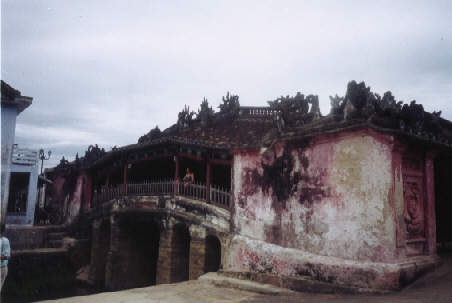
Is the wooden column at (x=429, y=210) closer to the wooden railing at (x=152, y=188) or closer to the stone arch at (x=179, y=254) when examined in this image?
the stone arch at (x=179, y=254)

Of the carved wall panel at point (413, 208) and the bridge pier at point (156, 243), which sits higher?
the carved wall panel at point (413, 208)

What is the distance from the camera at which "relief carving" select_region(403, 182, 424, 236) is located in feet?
20.6

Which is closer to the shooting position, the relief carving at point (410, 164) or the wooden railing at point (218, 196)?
the relief carving at point (410, 164)

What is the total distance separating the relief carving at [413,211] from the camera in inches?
247

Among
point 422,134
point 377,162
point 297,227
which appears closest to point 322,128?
point 377,162

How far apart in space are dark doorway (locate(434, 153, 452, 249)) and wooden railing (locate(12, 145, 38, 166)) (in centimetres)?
→ 1966

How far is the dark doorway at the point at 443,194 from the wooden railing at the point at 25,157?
64.5 ft

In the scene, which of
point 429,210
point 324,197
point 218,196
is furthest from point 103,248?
point 429,210

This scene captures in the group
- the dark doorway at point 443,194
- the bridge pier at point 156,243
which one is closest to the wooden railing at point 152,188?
the bridge pier at point 156,243

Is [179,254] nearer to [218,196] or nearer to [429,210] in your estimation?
[218,196]

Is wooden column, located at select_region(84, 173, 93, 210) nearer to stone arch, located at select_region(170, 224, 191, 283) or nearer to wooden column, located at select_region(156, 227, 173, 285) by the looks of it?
wooden column, located at select_region(156, 227, 173, 285)

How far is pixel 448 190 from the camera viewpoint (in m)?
8.73

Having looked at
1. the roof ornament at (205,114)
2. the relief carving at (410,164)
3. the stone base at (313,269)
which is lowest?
the stone base at (313,269)

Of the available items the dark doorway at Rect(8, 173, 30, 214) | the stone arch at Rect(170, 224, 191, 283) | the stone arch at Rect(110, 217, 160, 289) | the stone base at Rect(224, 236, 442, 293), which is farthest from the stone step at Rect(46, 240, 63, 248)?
the stone base at Rect(224, 236, 442, 293)
